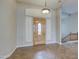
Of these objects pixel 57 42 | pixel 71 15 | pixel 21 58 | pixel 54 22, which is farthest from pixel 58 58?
pixel 71 15

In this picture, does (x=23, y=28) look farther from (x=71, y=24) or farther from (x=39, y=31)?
(x=71, y=24)

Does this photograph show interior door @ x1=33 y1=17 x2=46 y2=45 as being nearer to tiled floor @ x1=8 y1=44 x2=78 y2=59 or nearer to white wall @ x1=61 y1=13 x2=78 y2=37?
tiled floor @ x1=8 y1=44 x2=78 y2=59

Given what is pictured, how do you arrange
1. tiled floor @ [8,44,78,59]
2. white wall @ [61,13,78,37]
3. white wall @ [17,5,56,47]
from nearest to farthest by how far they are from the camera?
1. tiled floor @ [8,44,78,59]
2. white wall @ [17,5,56,47]
3. white wall @ [61,13,78,37]

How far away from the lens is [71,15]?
1163 centimetres

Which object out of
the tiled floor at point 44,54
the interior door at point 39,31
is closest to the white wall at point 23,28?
the interior door at point 39,31

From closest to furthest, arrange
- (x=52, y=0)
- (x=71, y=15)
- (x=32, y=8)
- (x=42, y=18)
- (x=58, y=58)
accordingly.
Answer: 1. (x=58, y=58)
2. (x=52, y=0)
3. (x=32, y=8)
4. (x=42, y=18)
5. (x=71, y=15)

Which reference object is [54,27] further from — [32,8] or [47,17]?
[32,8]

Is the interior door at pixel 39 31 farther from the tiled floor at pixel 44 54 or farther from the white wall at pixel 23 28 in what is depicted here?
the tiled floor at pixel 44 54

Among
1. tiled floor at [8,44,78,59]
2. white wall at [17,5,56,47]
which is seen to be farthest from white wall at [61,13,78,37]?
tiled floor at [8,44,78,59]

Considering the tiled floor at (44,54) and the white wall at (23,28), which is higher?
the white wall at (23,28)

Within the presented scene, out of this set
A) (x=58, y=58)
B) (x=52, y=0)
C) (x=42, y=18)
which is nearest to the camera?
(x=58, y=58)

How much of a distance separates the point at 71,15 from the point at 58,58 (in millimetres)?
8361

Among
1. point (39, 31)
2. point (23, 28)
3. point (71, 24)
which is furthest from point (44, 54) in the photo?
point (71, 24)

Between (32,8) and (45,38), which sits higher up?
(32,8)
